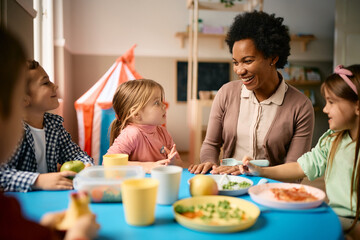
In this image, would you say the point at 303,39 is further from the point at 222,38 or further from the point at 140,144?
the point at 140,144

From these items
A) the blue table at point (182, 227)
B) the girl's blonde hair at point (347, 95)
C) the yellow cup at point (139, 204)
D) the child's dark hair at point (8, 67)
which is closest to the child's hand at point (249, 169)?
the girl's blonde hair at point (347, 95)

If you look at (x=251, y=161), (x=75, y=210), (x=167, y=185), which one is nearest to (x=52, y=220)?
(x=75, y=210)

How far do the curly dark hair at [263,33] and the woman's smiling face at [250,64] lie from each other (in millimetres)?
31

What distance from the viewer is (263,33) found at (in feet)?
5.39

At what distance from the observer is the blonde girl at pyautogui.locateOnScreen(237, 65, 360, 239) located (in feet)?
3.60

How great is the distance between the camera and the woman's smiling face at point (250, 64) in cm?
164

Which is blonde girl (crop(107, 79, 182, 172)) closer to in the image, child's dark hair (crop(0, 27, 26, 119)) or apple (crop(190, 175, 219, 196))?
apple (crop(190, 175, 219, 196))

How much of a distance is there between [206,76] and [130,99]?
3.73 meters

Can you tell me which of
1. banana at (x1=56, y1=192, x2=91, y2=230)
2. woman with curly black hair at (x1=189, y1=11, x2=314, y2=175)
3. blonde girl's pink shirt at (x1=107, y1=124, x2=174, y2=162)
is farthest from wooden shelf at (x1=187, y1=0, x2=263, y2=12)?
banana at (x1=56, y1=192, x2=91, y2=230)

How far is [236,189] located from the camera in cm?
99

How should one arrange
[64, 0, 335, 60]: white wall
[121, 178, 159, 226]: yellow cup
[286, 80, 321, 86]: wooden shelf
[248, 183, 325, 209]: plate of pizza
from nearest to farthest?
[121, 178, 159, 226]: yellow cup → [248, 183, 325, 209]: plate of pizza → [64, 0, 335, 60]: white wall → [286, 80, 321, 86]: wooden shelf

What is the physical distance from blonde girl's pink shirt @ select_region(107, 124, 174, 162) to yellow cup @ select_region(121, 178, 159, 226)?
2.40 ft

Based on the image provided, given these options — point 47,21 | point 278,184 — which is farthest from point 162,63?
point 278,184

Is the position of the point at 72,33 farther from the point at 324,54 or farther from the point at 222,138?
the point at 324,54
